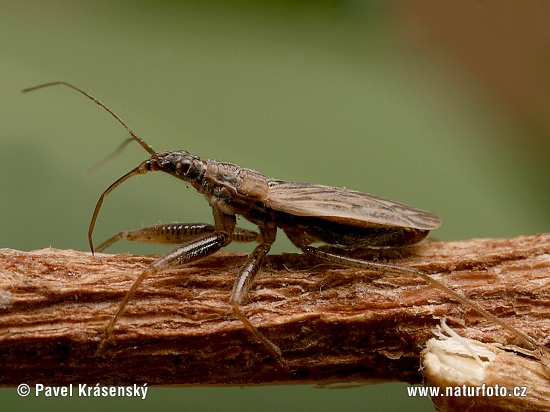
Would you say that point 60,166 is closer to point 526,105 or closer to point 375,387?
point 375,387

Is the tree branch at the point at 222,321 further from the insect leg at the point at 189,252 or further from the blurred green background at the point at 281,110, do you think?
the blurred green background at the point at 281,110

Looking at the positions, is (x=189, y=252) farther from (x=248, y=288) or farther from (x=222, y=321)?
(x=222, y=321)

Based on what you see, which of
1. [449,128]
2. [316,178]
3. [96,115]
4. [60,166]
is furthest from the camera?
[449,128]

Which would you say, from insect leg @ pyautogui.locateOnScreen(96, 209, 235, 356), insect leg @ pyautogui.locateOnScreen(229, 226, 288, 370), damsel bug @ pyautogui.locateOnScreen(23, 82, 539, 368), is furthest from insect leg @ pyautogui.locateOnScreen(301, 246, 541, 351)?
insect leg @ pyautogui.locateOnScreen(96, 209, 235, 356)

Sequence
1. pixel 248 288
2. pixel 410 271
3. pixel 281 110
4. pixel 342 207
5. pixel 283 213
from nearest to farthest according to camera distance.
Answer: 1. pixel 248 288
2. pixel 410 271
3. pixel 342 207
4. pixel 283 213
5. pixel 281 110

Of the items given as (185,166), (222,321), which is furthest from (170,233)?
(222,321)

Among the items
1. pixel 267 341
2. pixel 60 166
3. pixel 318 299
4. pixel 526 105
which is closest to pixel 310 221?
pixel 318 299

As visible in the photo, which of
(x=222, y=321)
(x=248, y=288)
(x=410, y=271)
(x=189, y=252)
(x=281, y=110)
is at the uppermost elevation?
(x=281, y=110)
